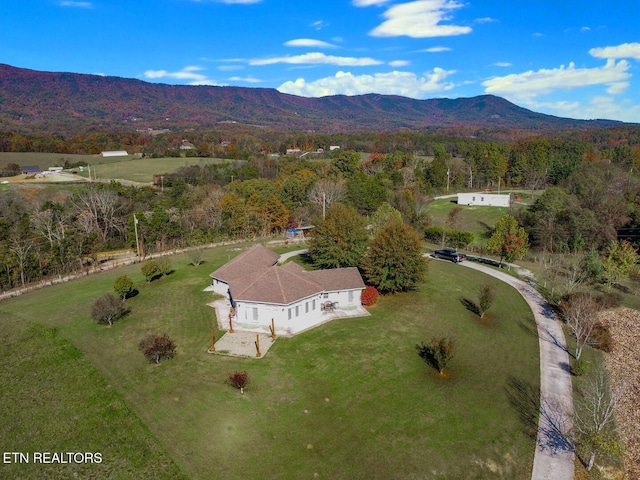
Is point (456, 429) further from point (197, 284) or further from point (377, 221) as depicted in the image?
point (377, 221)

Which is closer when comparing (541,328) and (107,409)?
(107,409)

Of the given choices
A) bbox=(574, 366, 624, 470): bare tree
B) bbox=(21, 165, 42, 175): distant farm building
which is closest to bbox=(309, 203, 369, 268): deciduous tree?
bbox=(574, 366, 624, 470): bare tree

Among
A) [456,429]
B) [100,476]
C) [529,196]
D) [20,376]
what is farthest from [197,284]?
[529,196]

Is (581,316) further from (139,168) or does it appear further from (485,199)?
(139,168)

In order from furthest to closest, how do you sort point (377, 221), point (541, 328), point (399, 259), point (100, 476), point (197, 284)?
point (377, 221) < point (197, 284) < point (399, 259) < point (541, 328) < point (100, 476)

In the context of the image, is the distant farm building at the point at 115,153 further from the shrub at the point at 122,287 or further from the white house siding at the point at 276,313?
the white house siding at the point at 276,313

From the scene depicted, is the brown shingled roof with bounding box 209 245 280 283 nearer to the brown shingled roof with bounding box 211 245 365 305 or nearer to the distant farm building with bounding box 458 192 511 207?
the brown shingled roof with bounding box 211 245 365 305
